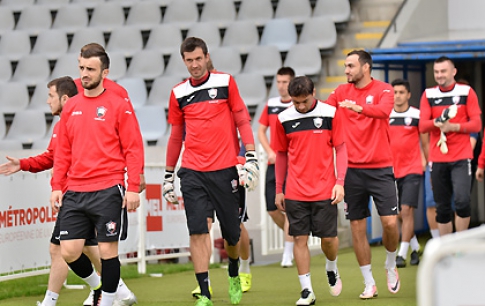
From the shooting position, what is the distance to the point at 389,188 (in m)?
8.48

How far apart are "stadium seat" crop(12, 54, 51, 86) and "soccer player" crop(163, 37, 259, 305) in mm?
9974

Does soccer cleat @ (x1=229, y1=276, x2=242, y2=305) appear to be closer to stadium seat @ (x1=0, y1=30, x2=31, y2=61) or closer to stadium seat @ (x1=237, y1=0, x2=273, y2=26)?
stadium seat @ (x1=237, y1=0, x2=273, y2=26)

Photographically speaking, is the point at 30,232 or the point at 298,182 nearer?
the point at 298,182

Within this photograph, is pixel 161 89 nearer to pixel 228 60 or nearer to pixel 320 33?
pixel 228 60

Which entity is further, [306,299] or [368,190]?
[368,190]

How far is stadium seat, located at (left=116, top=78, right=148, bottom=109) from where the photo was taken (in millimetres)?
16453

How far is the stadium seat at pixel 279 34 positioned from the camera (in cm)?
1681

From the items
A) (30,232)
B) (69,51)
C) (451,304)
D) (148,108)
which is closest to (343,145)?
(30,232)

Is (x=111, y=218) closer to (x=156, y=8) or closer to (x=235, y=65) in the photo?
(x=235, y=65)

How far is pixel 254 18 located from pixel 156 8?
2.00 m

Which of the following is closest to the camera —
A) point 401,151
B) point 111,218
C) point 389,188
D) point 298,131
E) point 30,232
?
point 111,218

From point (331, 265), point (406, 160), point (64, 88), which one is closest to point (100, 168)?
point (64, 88)

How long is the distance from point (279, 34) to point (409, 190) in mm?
6089

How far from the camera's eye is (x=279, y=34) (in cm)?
1692
